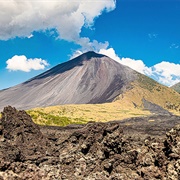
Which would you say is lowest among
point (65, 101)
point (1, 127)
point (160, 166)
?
point (160, 166)

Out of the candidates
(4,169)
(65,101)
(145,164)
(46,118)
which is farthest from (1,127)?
(65,101)

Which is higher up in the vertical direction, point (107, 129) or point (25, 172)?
point (107, 129)

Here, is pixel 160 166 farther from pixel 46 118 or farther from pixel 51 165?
pixel 46 118

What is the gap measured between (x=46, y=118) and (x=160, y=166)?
66.4 metres

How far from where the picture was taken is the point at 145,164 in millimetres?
16281

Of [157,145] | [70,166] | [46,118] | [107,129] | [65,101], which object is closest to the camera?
[157,145]

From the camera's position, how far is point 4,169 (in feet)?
51.1

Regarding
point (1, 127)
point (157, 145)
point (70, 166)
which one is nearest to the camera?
point (157, 145)

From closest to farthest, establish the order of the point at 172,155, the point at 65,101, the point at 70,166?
the point at 172,155 < the point at 70,166 < the point at 65,101

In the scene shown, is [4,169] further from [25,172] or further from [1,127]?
[1,127]

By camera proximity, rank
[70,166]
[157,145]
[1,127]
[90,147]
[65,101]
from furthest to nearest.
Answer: [65,101] → [1,127] → [90,147] → [70,166] → [157,145]

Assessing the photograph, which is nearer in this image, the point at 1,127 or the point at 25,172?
the point at 25,172

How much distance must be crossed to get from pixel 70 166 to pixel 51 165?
4.00 feet

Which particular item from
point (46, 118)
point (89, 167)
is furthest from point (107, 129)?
point (46, 118)
